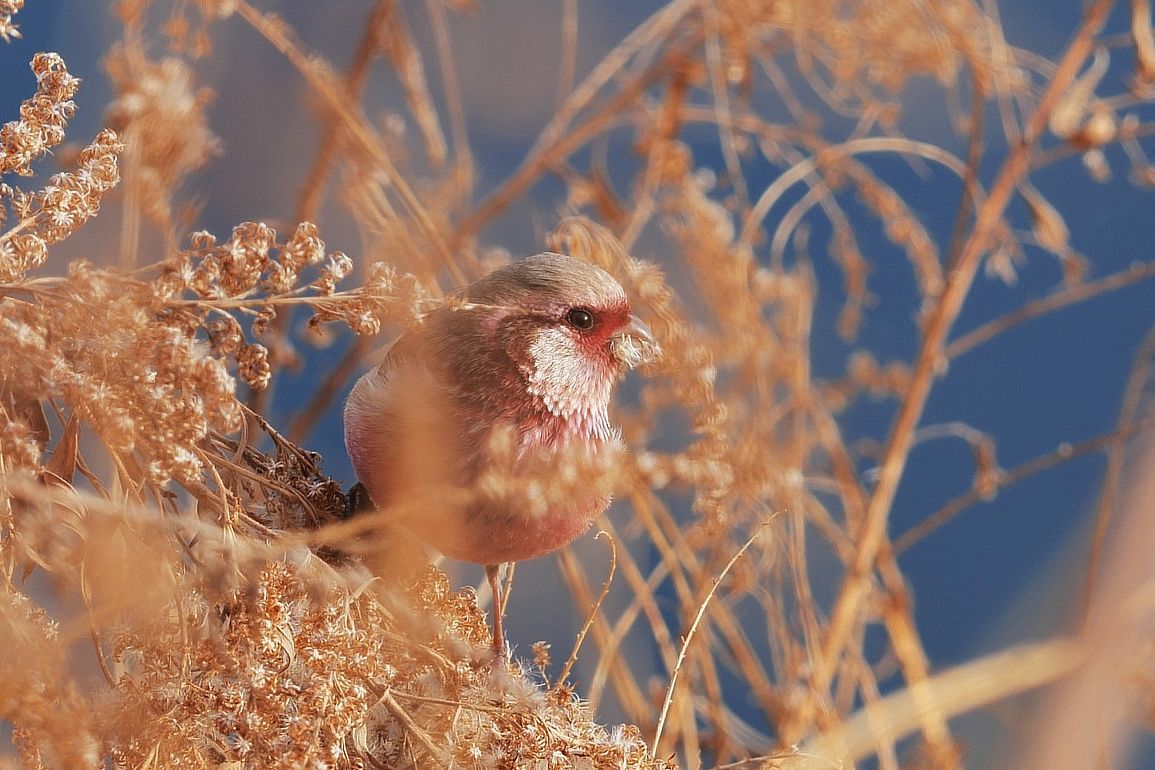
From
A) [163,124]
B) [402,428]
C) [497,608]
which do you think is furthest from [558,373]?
[163,124]

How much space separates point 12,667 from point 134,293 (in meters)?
0.32

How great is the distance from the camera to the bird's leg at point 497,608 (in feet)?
4.81

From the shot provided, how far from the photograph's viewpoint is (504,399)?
5.00 ft

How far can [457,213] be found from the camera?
218 cm

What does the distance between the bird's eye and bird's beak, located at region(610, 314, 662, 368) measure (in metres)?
0.04

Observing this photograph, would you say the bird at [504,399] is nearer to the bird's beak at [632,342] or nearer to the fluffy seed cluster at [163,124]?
the bird's beak at [632,342]

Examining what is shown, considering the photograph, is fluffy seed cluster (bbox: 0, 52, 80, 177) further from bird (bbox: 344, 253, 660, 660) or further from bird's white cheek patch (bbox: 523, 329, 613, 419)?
bird's white cheek patch (bbox: 523, 329, 613, 419)

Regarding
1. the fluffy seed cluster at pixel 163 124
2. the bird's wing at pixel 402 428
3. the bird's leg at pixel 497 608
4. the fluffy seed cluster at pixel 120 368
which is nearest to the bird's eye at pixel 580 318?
the bird's wing at pixel 402 428

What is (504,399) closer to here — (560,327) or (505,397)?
(505,397)

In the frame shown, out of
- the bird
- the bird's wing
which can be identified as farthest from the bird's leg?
the bird's wing

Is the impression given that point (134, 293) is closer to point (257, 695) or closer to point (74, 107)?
point (74, 107)

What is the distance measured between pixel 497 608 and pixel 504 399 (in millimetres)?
305

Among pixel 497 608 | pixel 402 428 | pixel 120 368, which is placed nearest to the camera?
pixel 120 368

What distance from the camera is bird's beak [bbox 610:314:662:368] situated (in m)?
1.54
